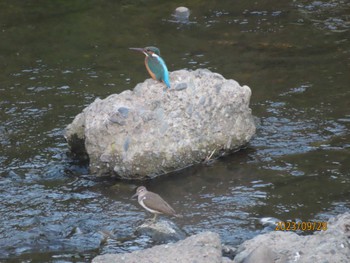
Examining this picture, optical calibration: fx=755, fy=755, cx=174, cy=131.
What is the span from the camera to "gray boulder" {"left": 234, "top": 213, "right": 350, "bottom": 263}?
238 inches

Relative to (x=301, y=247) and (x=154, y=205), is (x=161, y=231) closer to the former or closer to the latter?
(x=154, y=205)

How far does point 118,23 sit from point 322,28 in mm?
3699

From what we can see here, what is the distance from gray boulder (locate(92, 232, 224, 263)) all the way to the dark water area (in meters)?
0.97

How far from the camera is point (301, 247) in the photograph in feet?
20.5

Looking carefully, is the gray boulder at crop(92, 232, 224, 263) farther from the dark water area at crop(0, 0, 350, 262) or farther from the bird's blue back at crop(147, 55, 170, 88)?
the bird's blue back at crop(147, 55, 170, 88)

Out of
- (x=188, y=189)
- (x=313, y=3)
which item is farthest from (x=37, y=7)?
(x=188, y=189)

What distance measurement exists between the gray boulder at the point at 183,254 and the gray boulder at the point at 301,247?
328mm

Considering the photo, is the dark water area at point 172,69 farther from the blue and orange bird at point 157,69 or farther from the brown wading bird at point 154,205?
the blue and orange bird at point 157,69

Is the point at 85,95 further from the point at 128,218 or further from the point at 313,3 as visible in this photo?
the point at 313,3

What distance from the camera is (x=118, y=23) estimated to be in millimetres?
13922

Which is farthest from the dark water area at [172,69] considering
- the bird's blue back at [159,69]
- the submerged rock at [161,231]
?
the bird's blue back at [159,69]

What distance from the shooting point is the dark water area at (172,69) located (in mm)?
7777
